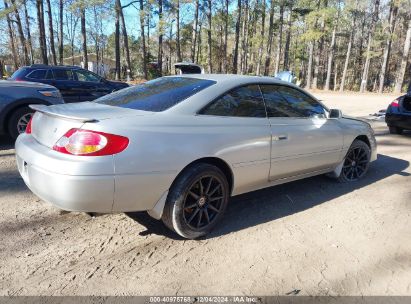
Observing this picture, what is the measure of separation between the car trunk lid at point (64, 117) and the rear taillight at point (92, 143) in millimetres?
98

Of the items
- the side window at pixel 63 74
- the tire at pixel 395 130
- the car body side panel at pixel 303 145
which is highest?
the side window at pixel 63 74

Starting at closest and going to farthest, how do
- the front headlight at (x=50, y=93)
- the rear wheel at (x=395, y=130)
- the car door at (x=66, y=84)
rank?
the front headlight at (x=50, y=93), the rear wheel at (x=395, y=130), the car door at (x=66, y=84)

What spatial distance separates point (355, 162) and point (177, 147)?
3.38 m

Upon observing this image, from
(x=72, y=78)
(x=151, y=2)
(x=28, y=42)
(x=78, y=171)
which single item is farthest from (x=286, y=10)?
(x=78, y=171)

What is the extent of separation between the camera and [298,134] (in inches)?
167

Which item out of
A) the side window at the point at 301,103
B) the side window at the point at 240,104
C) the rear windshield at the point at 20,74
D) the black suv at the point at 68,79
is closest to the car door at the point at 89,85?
the black suv at the point at 68,79

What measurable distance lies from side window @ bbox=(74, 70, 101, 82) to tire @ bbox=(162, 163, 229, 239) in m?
8.61

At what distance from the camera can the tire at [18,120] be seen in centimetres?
666

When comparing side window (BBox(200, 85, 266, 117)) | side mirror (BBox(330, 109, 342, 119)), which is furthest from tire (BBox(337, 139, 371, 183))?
side window (BBox(200, 85, 266, 117))

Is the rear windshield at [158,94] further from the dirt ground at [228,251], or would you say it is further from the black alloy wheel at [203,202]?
the dirt ground at [228,251]

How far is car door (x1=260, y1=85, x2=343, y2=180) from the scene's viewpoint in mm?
4059

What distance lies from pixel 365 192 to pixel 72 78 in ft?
29.1

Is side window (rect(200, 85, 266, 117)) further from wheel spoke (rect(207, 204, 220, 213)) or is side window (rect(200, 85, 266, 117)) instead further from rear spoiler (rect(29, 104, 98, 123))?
rear spoiler (rect(29, 104, 98, 123))

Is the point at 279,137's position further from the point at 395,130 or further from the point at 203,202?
the point at 395,130
